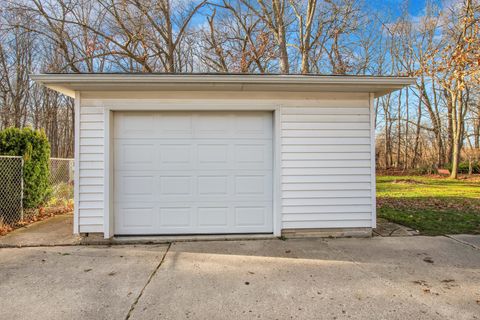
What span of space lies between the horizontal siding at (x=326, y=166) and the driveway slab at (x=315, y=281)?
1.61 ft

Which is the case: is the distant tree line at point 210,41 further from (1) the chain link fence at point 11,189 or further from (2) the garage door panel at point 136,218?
(2) the garage door panel at point 136,218

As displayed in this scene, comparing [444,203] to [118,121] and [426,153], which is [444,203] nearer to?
[118,121]

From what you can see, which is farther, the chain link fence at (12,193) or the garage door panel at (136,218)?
the chain link fence at (12,193)

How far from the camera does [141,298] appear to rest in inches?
99.3

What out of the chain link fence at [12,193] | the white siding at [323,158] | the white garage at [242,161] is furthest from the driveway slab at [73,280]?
the white siding at [323,158]

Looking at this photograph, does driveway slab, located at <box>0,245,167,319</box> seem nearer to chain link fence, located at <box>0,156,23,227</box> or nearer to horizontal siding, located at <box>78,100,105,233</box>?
horizontal siding, located at <box>78,100,105,233</box>

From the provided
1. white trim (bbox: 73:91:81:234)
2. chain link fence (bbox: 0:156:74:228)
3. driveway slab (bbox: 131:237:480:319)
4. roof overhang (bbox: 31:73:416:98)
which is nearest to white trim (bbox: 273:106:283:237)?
driveway slab (bbox: 131:237:480:319)

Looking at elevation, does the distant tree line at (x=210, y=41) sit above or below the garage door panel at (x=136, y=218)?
above

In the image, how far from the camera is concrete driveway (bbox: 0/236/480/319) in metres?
2.32

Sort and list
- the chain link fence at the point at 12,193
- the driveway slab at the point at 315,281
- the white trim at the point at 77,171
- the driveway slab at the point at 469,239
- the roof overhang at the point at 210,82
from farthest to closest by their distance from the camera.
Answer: the chain link fence at the point at 12,193 < the white trim at the point at 77,171 < the driveway slab at the point at 469,239 < the roof overhang at the point at 210,82 < the driveway slab at the point at 315,281

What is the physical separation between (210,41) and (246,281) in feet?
40.4

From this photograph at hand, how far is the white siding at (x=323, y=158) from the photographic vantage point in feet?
14.3

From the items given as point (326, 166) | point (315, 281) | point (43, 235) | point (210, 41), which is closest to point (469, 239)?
point (326, 166)

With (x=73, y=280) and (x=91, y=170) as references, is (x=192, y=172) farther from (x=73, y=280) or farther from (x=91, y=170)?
(x=73, y=280)
